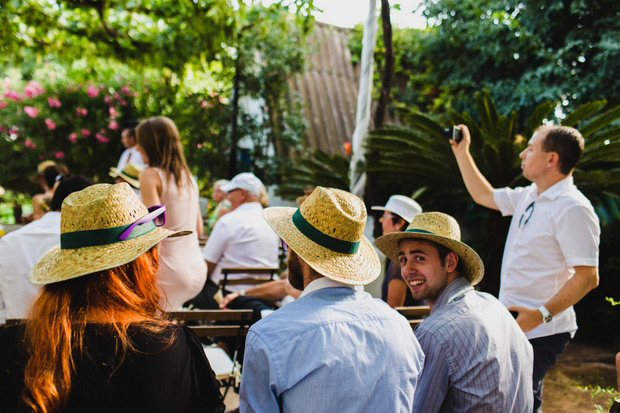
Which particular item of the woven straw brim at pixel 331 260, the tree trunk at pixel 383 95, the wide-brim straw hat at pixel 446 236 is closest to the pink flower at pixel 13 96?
the tree trunk at pixel 383 95

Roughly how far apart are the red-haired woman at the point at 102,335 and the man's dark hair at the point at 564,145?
224 cm

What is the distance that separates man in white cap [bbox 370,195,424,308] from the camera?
3.47 m

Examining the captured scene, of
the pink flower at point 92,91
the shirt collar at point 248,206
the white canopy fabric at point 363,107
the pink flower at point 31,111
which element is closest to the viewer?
the shirt collar at point 248,206

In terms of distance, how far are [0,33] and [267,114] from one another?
15.0 feet

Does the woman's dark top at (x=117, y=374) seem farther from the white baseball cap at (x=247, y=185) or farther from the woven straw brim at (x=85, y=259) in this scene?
the white baseball cap at (x=247, y=185)

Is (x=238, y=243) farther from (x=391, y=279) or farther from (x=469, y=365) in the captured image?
(x=469, y=365)

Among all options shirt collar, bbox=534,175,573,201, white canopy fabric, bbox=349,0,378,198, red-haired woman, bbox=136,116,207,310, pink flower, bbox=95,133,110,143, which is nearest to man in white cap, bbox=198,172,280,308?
red-haired woman, bbox=136,116,207,310

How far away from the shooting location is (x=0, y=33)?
760 centimetres

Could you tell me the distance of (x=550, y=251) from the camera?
2.87 metres

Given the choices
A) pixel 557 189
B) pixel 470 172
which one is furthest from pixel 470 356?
pixel 470 172

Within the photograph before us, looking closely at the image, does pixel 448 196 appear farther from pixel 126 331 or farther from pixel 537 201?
pixel 126 331

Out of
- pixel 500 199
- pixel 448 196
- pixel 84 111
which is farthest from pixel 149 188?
pixel 84 111

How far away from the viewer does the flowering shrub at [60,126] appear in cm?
988

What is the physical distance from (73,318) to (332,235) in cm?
85
